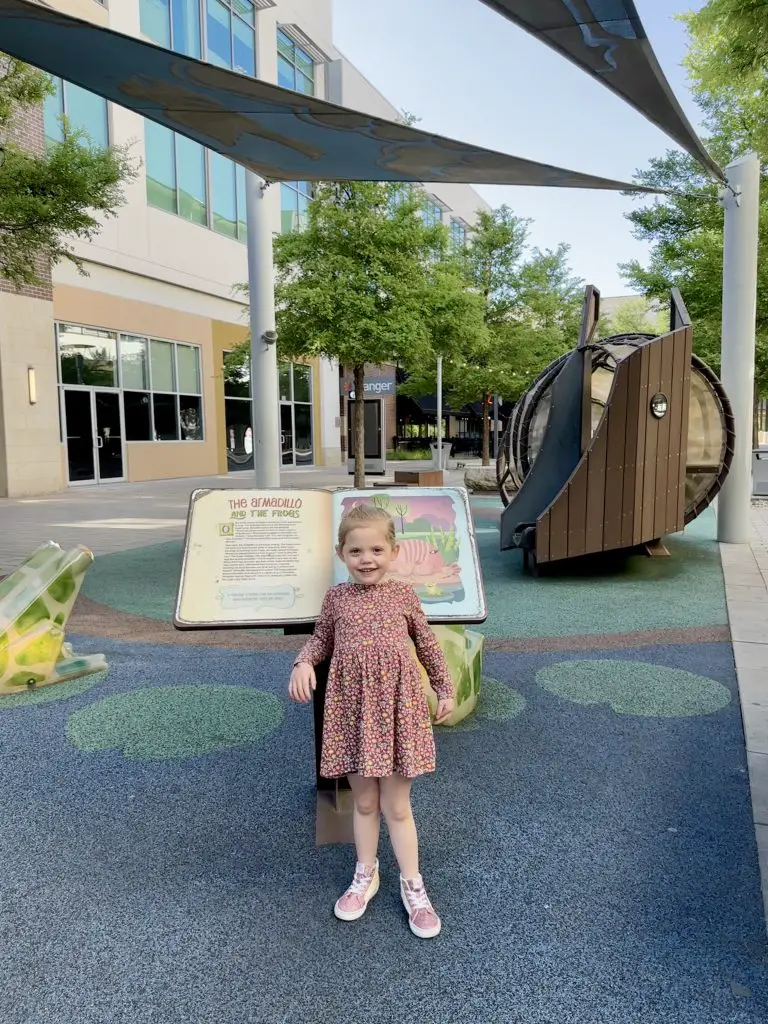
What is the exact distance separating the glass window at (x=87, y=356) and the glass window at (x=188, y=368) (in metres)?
2.65

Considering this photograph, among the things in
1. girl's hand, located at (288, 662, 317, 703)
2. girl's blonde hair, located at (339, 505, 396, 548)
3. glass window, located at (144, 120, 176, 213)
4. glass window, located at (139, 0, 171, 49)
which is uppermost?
glass window, located at (139, 0, 171, 49)

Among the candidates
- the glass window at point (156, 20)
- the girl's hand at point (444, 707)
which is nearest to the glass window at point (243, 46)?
the glass window at point (156, 20)

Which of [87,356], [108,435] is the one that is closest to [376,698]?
[87,356]

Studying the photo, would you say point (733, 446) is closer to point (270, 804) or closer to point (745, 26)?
point (745, 26)

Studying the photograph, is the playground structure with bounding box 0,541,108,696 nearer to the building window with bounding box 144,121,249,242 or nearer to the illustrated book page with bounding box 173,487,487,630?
the illustrated book page with bounding box 173,487,487,630

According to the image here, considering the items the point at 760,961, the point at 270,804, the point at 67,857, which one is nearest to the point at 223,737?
the point at 270,804

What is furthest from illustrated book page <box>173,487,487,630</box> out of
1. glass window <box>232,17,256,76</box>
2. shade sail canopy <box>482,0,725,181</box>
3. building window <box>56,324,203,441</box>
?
glass window <box>232,17,256,76</box>

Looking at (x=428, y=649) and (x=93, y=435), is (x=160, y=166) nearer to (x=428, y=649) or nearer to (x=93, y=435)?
(x=93, y=435)

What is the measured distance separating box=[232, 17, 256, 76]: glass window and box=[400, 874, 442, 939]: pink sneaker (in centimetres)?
2467

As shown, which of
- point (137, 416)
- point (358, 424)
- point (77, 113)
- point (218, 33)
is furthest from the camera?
point (218, 33)

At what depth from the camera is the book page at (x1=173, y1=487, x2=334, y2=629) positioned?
110 inches

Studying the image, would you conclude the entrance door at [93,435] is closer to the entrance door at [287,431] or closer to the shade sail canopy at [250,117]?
the entrance door at [287,431]

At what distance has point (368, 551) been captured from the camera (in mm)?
2275

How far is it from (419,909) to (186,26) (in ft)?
A: 78.6
